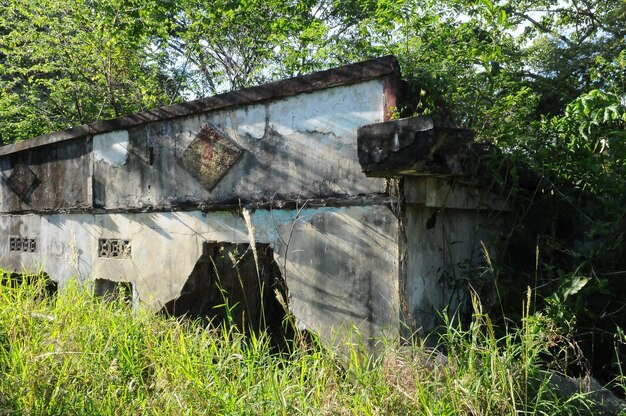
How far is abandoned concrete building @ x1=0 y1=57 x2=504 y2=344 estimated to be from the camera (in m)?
3.84

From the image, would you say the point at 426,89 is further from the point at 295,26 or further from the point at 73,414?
the point at 295,26

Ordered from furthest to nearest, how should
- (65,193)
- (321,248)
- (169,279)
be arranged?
(65,193)
(169,279)
(321,248)

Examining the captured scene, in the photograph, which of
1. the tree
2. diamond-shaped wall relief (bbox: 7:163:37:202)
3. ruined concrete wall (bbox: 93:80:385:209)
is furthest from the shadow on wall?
the tree

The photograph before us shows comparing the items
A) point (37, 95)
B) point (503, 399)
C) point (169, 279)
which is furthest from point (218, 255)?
point (37, 95)

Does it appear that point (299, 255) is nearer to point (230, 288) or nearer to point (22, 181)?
point (230, 288)

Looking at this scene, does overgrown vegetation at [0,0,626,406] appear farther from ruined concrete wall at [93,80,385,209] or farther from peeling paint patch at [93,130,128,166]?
peeling paint patch at [93,130,128,166]

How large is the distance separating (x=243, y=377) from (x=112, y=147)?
3523 millimetres

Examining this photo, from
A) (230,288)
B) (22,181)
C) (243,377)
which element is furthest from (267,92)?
(22,181)

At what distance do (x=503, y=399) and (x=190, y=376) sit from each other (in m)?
1.68

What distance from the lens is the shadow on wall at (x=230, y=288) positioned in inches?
202

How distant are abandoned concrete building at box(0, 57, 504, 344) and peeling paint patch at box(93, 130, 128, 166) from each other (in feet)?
0.06

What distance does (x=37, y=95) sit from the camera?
36.9ft

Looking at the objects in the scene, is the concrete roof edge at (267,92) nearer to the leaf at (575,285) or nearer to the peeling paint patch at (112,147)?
the peeling paint patch at (112,147)

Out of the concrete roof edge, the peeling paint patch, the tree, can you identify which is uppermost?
the tree
